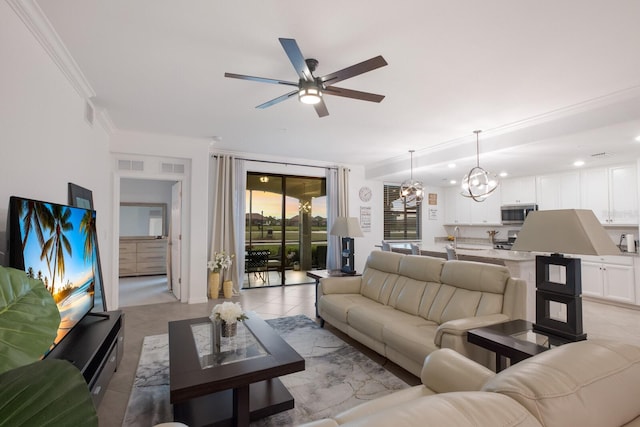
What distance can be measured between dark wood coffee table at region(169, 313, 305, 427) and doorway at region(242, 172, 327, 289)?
4.04 metres

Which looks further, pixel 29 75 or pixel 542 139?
pixel 542 139

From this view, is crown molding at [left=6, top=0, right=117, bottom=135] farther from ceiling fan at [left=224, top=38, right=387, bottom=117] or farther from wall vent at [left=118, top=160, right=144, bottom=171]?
wall vent at [left=118, top=160, right=144, bottom=171]

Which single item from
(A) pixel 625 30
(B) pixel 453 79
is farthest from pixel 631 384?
(B) pixel 453 79

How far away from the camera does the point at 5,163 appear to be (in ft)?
6.23

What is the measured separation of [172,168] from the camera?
16.8 ft

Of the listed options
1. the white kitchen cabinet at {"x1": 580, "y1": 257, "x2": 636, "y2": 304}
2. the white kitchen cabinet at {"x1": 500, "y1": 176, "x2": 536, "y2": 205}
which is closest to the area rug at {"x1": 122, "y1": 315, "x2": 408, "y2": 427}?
the white kitchen cabinet at {"x1": 580, "y1": 257, "x2": 636, "y2": 304}

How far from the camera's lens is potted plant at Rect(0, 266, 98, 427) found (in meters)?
0.42

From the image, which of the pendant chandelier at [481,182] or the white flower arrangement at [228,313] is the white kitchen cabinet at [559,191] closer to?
the pendant chandelier at [481,182]

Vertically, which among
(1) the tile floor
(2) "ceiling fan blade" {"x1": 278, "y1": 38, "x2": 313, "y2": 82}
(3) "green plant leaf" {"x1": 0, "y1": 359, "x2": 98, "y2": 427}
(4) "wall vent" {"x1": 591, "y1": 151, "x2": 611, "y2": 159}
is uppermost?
(2) "ceiling fan blade" {"x1": 278, "y1": 38, "x2": 313, "y2": 82}

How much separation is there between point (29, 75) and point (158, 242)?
607 centimetres

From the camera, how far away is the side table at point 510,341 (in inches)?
74.1

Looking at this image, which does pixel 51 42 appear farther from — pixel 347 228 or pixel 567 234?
pixel 567 234

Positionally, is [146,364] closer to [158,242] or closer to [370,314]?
[370,314]

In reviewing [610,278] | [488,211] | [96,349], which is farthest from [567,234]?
[488,211]
